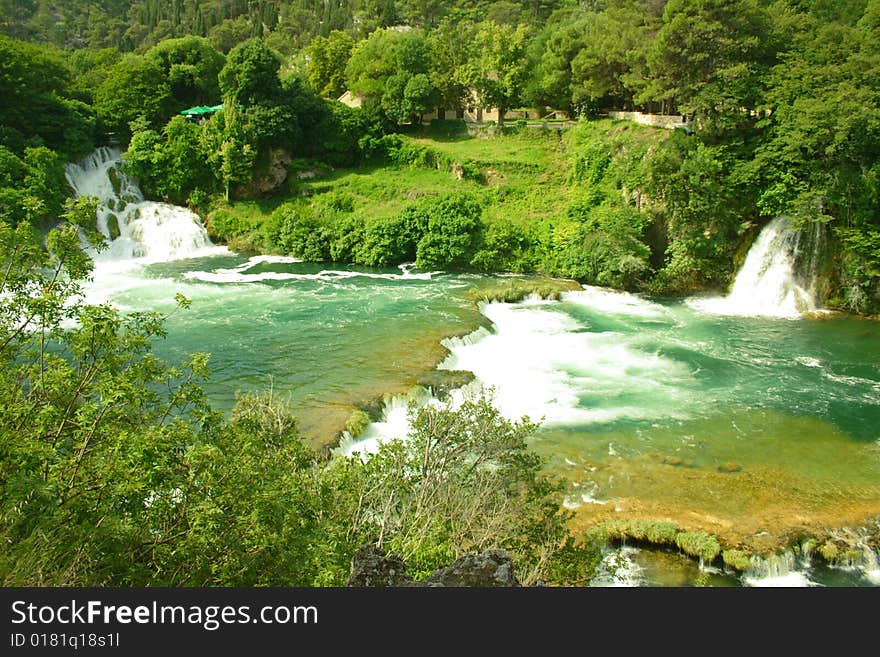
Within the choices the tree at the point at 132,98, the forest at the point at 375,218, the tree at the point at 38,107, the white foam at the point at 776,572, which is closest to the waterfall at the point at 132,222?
the forest at the point at 375,218

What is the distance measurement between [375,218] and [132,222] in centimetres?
1365

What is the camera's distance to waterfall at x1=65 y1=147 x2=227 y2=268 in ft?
122

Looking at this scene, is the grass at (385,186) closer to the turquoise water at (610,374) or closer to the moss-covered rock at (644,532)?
the turquoise water at (610,374)

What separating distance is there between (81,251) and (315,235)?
97.2 feet

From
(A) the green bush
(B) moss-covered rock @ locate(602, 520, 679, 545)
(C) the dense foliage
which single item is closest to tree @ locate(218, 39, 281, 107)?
(C) the dense foliage

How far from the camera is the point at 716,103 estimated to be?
3175 cm

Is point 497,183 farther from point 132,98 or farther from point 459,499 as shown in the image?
point 459,499

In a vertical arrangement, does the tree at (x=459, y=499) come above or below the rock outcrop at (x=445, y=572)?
below

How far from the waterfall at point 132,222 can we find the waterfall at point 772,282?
27127 mm

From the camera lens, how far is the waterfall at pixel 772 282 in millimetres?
29250

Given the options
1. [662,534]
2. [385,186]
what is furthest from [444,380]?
[385,186]

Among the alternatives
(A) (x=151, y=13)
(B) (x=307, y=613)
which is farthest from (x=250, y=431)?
(A) (x=151, y=13)

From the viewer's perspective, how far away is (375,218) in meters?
37.5

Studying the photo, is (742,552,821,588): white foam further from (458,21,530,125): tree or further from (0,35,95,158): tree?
(0,35,95,158): tree
